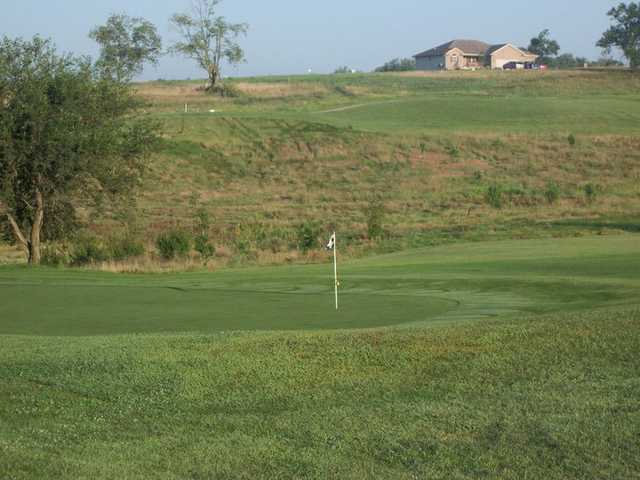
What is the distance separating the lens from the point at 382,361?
1024 centimetres

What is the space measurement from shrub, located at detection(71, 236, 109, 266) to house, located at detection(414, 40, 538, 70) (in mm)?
115152

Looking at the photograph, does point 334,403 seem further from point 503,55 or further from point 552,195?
point 503,55

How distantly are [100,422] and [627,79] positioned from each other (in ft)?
333

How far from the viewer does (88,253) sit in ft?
107

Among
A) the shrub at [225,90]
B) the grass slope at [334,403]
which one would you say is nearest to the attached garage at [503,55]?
the shrub at [225,90]

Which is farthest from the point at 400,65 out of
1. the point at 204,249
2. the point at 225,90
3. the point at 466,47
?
the point at 204,249

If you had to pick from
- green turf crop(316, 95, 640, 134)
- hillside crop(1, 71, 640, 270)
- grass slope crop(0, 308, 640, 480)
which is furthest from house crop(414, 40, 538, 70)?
grass slope crop(0, 308, 640, 480)

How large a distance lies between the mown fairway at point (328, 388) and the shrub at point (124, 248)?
15918 millimetres

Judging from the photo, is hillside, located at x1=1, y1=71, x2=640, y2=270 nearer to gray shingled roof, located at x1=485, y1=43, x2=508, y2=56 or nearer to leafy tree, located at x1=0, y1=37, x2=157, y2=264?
leafy tree, located at x1=0, y1=37, x2=157, y2=264

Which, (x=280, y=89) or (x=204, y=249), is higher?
(x=280, y=89)

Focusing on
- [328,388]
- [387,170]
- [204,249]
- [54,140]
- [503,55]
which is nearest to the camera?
[328,388]

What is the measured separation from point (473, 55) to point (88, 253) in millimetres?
120537

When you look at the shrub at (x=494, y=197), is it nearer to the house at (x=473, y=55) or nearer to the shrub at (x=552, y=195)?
the shrub at (x=552, y=195)

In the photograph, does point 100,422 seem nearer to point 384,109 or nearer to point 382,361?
point 382,361
